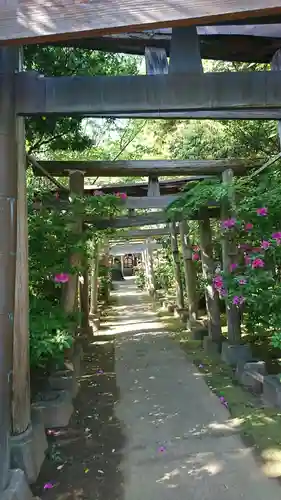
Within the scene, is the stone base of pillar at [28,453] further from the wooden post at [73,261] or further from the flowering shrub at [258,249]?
the flowering shrub at [258,249]

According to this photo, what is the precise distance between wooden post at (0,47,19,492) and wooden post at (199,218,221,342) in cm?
510

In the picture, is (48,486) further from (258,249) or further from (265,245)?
(258,249)

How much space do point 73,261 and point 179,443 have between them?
Result: 89.8 inches

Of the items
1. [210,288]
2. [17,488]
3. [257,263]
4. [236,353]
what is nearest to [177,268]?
[210,288]

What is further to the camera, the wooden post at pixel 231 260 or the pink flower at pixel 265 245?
the wooden post at pixel 231 260

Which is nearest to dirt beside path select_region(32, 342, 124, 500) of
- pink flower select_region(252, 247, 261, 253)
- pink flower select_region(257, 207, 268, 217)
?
pink flower select_region(252, 247, 261, 253)

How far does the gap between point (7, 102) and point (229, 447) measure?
126 inches

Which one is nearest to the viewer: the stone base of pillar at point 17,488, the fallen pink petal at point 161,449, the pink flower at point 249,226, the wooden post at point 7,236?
the stone base of pillar at point 17,488

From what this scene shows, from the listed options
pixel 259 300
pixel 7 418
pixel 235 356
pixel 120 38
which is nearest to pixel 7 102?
pixel 120 38

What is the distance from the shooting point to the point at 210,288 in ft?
25.0

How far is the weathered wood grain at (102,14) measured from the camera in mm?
1765

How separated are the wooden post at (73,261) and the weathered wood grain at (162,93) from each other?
2.41m

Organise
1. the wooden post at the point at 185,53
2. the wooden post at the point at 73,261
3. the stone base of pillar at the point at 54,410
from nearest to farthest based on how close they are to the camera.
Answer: the wooden post at the point at 185,53 → the stone base of pillar at the point at 54,410 → the wooden post at the point at 73,261

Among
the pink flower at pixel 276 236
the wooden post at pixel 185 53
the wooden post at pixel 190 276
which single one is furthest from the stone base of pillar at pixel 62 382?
the wooden post at pixel 190 276
